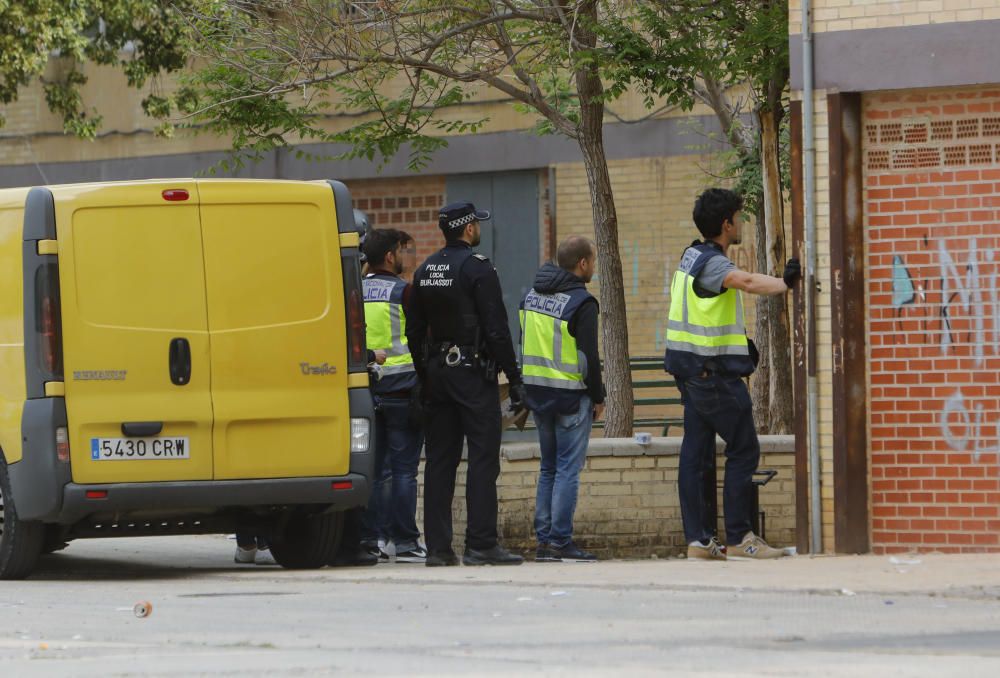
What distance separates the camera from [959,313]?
391 inches

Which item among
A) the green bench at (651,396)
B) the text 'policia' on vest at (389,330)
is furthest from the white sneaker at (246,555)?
the green bench at (651,396)

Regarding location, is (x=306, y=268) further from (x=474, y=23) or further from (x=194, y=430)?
(x=474, y=23)

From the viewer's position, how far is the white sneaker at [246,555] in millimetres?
11359

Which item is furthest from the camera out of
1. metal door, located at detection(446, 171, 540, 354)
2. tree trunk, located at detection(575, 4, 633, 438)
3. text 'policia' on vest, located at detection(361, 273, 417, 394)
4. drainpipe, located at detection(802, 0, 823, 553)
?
metal door, located at detection(446, 171, 540, 354)

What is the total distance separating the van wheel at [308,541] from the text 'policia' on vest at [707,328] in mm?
2032

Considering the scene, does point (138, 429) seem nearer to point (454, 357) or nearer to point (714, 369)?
point (454, 357)

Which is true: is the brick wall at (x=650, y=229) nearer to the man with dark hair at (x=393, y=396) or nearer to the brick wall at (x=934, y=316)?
the man with dark hair at (x=393, y=396)

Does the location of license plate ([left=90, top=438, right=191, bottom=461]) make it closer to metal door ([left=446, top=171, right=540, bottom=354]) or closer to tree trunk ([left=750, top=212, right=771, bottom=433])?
tree trunk ([left=750, top=212, right=771, bottom=433])

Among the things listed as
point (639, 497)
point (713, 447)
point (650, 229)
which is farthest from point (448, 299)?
point (650, 229)

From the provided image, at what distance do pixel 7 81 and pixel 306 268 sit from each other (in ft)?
37.2

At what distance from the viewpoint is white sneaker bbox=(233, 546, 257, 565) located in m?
11.4

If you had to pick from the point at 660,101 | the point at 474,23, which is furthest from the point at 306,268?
the point at 660,101

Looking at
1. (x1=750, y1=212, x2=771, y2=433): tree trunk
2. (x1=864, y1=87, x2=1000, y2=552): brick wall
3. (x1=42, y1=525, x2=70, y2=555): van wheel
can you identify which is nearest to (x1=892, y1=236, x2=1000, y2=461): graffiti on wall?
(x1=864, y1=87, x2=1000, y2=552): brick wall

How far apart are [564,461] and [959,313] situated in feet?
7.53
